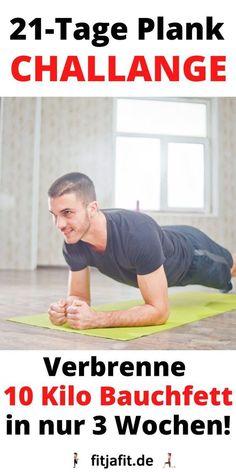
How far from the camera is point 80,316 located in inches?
58.4

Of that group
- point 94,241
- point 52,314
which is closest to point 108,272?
point 94,241

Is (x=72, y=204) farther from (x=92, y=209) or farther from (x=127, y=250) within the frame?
(x=127, y=250)

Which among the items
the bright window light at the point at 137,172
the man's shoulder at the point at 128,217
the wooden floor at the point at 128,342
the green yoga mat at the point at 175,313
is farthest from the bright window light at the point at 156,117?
the man's shoulder at the point at 128,217

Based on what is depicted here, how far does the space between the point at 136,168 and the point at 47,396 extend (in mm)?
4444

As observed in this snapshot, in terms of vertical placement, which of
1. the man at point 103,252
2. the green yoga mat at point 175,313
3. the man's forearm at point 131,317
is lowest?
the green yoga mat at point 175,313

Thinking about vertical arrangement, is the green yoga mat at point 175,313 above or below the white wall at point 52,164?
below

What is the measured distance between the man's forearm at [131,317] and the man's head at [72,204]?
0.28 m

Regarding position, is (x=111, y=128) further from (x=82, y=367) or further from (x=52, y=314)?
(x=82, y=367)

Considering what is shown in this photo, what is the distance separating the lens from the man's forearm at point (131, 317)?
4.95 feet

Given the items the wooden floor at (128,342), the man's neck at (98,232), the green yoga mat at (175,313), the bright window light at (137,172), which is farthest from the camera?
the bright window light at (137,172)

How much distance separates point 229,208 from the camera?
5.46 m

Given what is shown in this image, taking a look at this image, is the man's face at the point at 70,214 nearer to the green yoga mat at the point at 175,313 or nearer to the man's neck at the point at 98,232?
the man's neck at the point at 98,232

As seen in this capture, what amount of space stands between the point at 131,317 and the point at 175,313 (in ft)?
1.40

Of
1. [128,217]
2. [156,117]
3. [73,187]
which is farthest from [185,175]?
[73,187]
